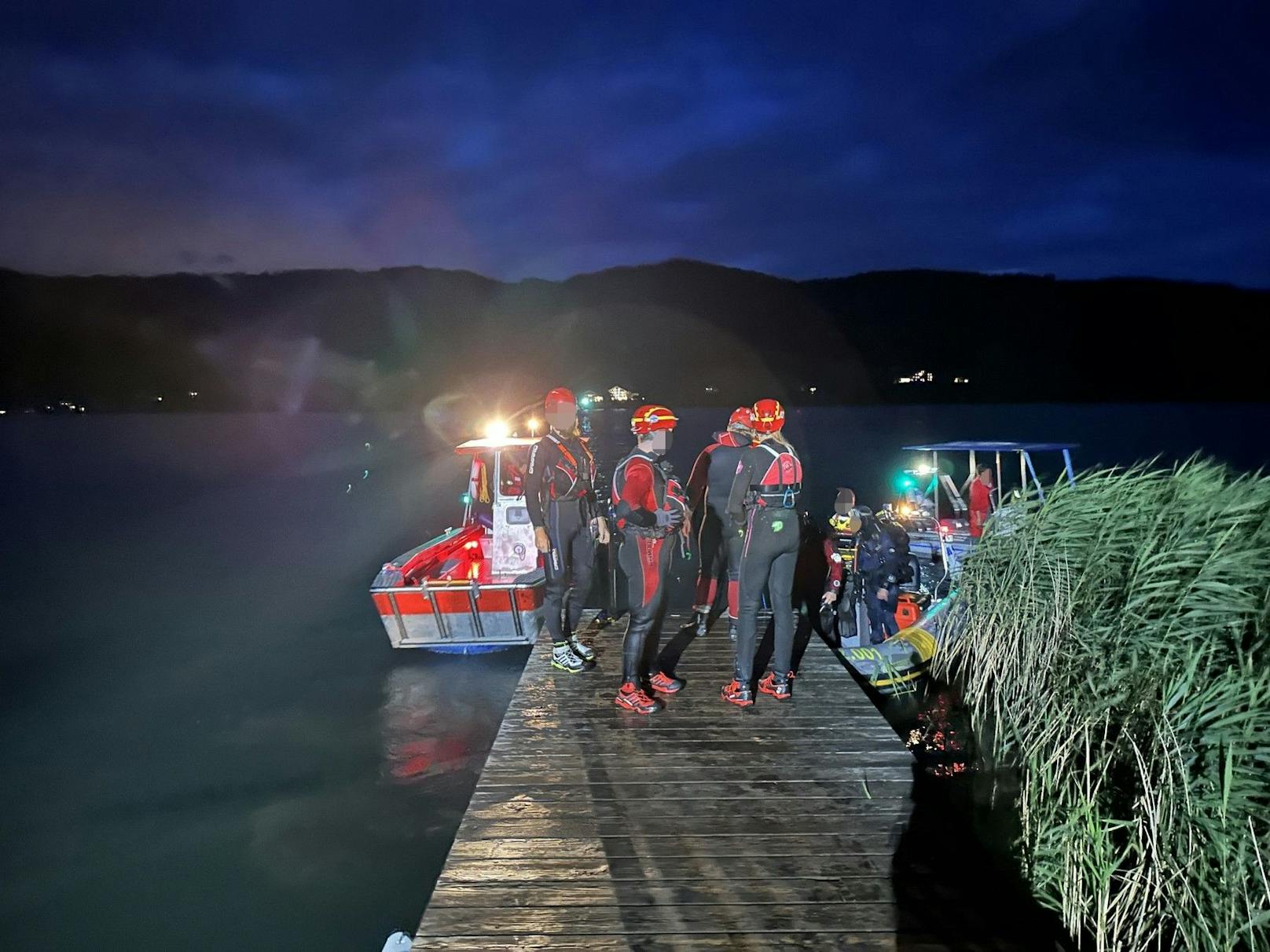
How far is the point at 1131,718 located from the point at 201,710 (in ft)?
36.7

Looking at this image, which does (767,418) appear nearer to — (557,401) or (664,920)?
(557,401)

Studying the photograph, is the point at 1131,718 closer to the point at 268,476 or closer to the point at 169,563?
the point at 169,563

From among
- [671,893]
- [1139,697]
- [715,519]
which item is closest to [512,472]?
[715,519]

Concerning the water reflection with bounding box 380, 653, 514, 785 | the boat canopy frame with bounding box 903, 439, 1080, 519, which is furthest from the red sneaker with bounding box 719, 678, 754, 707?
the boat canopy frame with bounding box 903, 439, 1080, 519

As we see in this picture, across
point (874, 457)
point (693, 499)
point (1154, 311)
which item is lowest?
point (874, 457)

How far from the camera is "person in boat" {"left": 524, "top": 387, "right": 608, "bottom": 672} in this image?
215 inches

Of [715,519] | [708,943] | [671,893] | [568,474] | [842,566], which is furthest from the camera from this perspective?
[842,566]

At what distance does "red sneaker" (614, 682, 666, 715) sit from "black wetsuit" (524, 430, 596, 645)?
103cm

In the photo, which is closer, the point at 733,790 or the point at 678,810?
the point at 678,810

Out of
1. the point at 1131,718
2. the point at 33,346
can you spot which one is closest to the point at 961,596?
the point at 1131,718

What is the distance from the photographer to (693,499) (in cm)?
701

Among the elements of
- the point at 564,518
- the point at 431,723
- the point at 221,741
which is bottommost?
the point at 221,741

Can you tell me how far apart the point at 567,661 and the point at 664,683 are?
2.82ft

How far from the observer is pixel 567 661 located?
5.68 m
